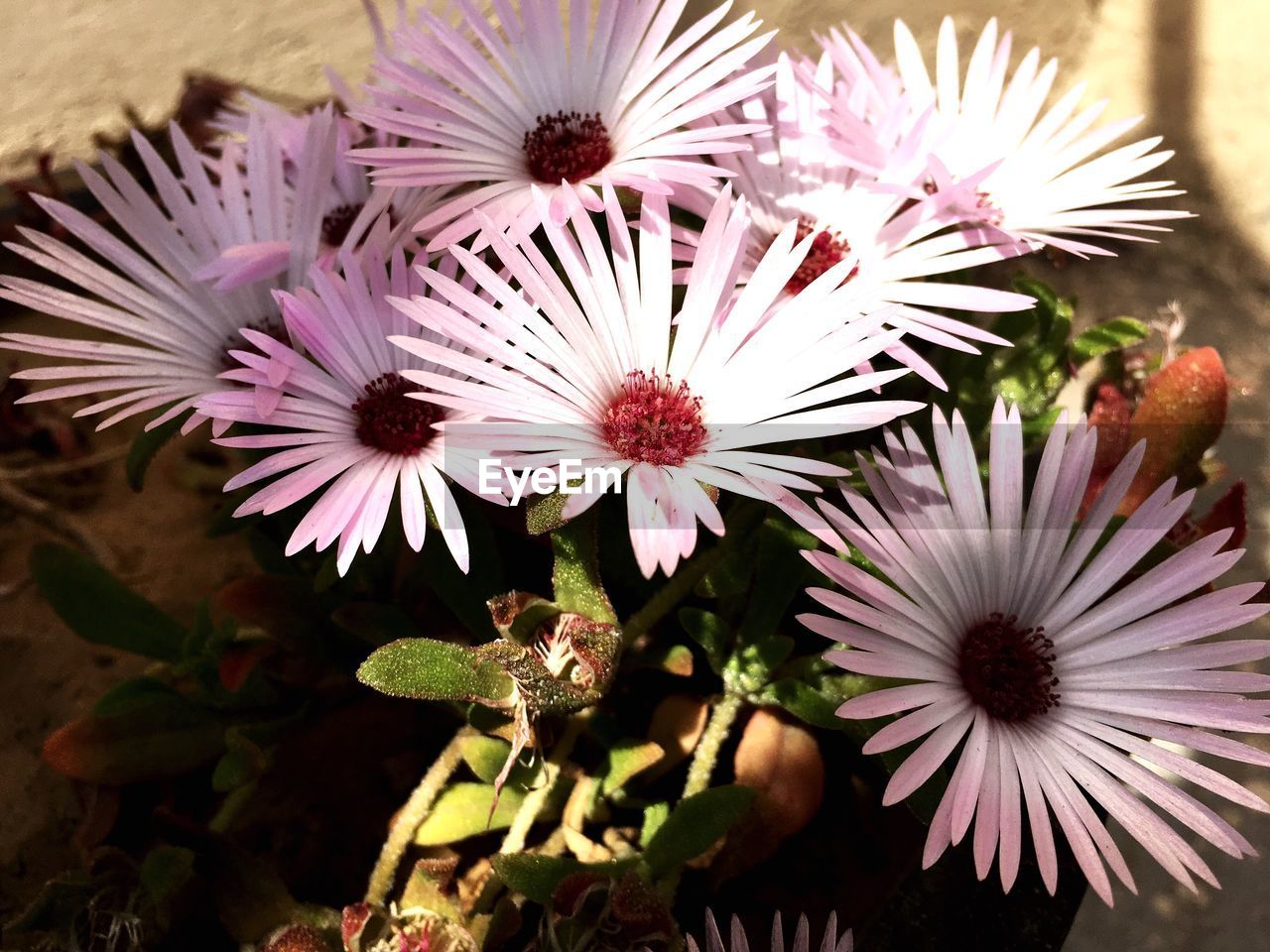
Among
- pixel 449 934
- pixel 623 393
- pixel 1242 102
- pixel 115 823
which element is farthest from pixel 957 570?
pixel 1242 102

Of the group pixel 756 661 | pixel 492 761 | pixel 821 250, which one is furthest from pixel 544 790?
pixel 821 250

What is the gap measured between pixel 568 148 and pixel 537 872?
415 millimetres

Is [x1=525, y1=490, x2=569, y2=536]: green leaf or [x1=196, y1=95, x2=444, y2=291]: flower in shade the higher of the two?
[x1=196, y1=95, x2=444, y2=291]: flower in shade

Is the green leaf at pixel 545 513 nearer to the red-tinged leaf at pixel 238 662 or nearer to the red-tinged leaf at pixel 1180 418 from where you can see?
the red-tinged leaf at pixel 238 662

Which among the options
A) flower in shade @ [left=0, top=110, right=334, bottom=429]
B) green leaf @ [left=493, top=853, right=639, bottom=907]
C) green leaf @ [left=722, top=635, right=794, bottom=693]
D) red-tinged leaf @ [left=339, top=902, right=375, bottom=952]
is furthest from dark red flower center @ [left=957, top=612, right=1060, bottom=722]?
flower in shade @ [left=0, top=110, right=334, bottom=429]

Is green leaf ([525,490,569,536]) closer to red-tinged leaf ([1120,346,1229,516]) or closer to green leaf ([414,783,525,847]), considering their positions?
green leaf ([414,783,525,847])

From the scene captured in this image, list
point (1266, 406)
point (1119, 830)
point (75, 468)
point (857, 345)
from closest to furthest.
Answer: point (857, 345)
point (1119, 830)
point (75, 468)
point (1266, 406)

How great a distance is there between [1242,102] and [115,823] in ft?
5.36

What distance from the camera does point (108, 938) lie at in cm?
56

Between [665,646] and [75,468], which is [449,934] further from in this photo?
[75,468]

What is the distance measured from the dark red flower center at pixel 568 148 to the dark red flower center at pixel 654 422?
0.42 feet

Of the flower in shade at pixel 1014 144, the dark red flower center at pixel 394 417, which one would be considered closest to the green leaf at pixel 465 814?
the dark red flower center at pixel 394 417

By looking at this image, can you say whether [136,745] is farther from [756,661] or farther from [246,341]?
[756,661]

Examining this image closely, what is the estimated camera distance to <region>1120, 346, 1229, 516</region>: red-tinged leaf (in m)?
0.67
